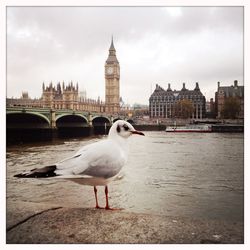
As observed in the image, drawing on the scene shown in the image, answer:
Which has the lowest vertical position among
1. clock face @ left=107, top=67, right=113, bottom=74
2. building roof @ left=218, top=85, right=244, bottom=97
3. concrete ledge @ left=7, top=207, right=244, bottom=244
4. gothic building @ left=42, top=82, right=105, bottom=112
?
concrete ledge @ left=7, top=207, right=244, bottom=244

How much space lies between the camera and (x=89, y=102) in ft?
167

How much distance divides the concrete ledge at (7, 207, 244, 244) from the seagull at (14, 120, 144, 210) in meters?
0.25

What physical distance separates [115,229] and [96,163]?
398 millimetres

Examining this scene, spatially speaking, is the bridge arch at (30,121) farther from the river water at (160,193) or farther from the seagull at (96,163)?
the seagull at (96,163)

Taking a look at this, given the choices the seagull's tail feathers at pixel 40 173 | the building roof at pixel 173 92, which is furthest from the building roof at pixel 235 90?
the building roof at pixel 173 92

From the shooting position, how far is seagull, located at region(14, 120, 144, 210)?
5.84 feet

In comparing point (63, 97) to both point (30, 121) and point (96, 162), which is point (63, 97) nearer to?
point (30, 121)

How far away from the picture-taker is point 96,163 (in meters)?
1.82

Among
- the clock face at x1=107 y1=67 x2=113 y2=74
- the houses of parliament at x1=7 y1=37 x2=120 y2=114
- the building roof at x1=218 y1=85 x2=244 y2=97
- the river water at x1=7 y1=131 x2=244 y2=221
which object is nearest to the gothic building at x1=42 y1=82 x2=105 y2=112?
the houses of parliament at x1=7 y1=37 x2=120 y2=114

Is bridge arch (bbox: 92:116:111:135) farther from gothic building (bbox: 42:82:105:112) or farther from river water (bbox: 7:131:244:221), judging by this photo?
gothic building (bbox: 42:82:105:112)

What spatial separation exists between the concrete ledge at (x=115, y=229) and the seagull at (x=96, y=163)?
0.82 ft
